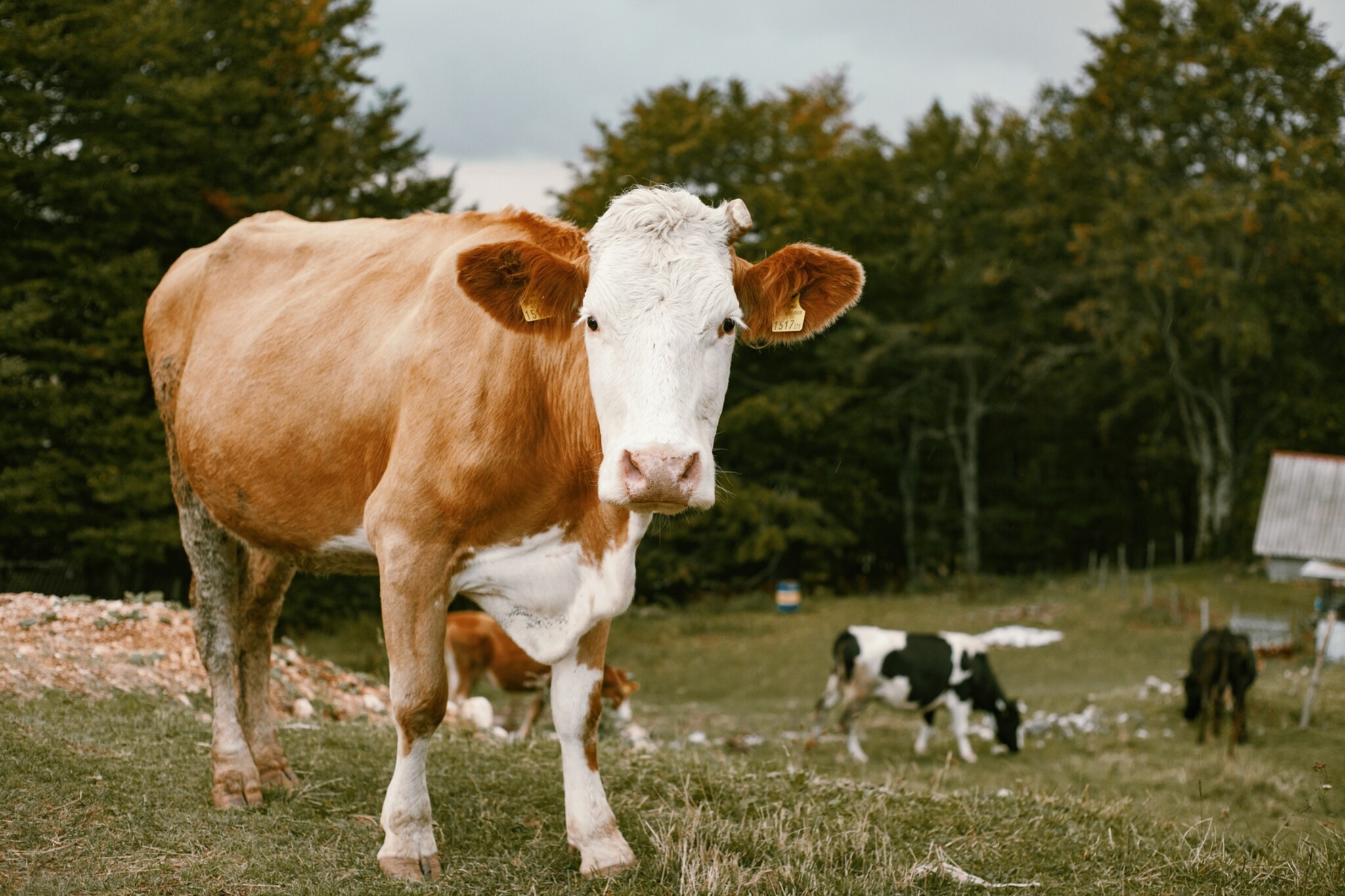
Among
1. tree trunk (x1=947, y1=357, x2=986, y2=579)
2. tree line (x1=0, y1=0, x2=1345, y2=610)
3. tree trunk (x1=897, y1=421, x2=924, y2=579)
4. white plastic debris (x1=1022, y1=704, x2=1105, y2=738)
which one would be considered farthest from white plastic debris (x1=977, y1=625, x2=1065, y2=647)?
tree trunk (x1=897, y1=421, x2=924, y2=579)

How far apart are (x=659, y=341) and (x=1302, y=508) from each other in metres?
27.5

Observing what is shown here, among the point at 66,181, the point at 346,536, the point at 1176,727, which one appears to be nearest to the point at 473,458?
the point at 346,536

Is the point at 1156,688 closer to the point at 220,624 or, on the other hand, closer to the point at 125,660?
the point at 125,660

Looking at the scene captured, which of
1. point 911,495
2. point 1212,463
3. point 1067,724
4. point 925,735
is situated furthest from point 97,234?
point 1212,463

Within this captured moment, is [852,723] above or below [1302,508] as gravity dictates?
below

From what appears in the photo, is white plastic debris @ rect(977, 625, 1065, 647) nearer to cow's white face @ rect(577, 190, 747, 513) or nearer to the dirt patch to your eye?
the dirt patch

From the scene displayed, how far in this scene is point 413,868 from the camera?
4.15 meters

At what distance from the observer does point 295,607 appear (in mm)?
19703

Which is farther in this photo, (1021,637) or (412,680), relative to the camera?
(1021,637)

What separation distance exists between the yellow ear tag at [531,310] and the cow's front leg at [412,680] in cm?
93

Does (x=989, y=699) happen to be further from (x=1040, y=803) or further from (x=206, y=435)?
(x=206, y=435)

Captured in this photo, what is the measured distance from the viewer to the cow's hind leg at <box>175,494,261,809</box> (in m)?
5.07

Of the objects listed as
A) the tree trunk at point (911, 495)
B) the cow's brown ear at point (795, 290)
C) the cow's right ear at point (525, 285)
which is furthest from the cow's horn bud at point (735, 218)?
the tree trunk at point (911, 495)

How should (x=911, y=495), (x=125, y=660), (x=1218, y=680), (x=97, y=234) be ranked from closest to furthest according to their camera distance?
(x=125, y=660)
(x=1218, y=680)
(x=97, y=234)
(x=911, y=495)
